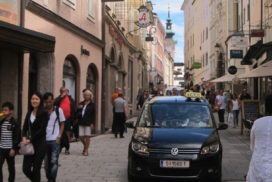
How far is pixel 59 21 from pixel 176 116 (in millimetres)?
6569

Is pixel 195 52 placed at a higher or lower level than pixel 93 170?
higher

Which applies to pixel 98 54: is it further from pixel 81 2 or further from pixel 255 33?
pixel 255 33

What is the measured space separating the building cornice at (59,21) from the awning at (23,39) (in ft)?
4.68

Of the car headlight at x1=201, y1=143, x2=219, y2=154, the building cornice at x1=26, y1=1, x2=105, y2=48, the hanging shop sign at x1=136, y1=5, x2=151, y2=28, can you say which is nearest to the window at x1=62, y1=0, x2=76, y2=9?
the building cornice at x1=26, y1=1, x2=105, y2=48

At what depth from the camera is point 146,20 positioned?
91.2 feet

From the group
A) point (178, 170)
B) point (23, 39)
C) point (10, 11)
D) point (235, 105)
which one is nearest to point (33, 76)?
point (10, 11)

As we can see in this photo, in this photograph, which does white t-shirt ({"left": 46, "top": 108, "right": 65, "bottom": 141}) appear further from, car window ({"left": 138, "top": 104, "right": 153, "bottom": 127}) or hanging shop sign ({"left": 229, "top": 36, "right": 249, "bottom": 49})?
hanging shop sign ({"left": 229, "top": 36, "right": 249, "bottom": 49})

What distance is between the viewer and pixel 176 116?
9.27 meters

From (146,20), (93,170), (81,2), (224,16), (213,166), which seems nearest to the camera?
(213,166)

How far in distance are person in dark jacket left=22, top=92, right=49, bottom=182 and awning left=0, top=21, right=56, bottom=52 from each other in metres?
2.96

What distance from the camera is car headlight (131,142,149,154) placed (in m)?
8.01

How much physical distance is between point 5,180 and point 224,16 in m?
33.5

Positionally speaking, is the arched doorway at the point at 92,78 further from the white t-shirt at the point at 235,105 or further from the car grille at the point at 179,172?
the car grille at the point at 179,172

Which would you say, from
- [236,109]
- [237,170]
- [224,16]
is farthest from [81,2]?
[224,16]
